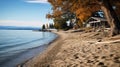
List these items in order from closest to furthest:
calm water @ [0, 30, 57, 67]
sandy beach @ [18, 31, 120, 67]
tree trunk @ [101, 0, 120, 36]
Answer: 1. sandy beach @ [18, 31, 120, 67]
2. calm water @ [0, 30, 57, 67]
3. tree trunk @ [101, 0, 120, 36]

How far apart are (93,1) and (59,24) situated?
79702 millimetres

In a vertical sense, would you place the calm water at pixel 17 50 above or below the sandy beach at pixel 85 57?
below

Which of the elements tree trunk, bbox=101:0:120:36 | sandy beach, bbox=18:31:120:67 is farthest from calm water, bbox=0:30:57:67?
tree trunk, bbox=101:0:120:36

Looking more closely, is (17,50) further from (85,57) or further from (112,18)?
(85,57)

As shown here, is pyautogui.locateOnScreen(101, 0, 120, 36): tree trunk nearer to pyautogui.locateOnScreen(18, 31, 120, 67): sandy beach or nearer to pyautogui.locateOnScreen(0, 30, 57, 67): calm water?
pyautogui.locateOnScreen(18, 31, 120, 67): sandy beach

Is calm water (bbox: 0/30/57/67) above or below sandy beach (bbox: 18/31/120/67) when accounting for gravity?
below

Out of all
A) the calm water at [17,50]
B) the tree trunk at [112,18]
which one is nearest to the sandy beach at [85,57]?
the calm water at [17,50]

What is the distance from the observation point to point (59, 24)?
4190 inches

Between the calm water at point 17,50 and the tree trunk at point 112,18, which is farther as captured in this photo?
the tree trunk at point 112,18

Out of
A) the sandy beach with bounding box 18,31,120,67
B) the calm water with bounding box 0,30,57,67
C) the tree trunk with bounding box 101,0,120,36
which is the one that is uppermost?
the tree trunk with bounding box 101,0,120,36

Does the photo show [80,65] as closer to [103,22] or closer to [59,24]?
[103,22]

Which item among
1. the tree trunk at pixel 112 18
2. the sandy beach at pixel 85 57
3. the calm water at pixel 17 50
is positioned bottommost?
the calm water at pixel 17 50

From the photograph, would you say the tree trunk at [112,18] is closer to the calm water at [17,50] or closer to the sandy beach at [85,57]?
the sandy beach at [85,57]

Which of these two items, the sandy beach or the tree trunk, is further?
the tree trunk
